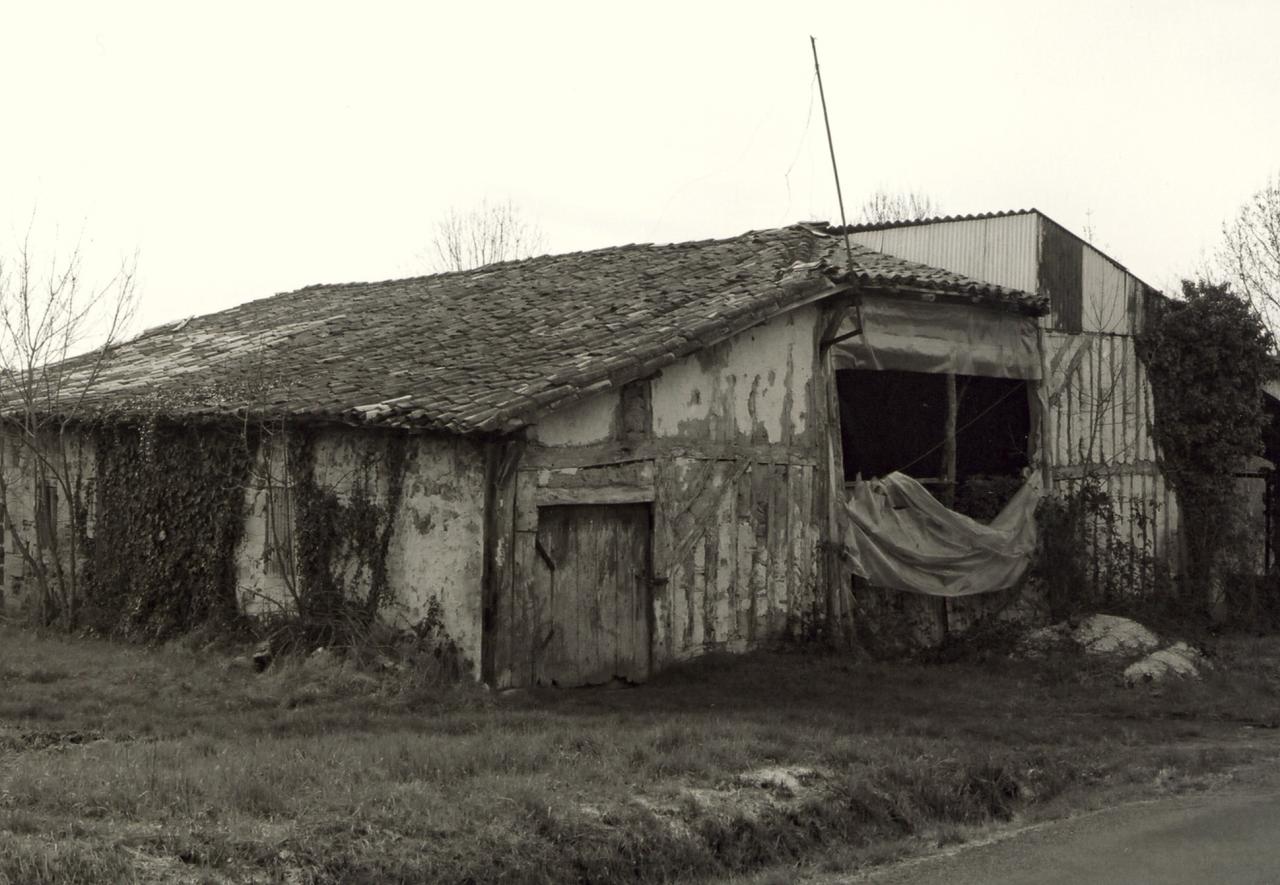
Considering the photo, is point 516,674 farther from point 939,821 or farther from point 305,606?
point 939,821

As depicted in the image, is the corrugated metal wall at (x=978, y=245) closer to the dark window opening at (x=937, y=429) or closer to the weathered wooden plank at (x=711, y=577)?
the dark window opening at (x=937, y=429)

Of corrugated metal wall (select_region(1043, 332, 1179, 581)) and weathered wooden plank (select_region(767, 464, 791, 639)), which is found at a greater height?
corrugated metal wall (select_region(1043, 332, 1179, 581))

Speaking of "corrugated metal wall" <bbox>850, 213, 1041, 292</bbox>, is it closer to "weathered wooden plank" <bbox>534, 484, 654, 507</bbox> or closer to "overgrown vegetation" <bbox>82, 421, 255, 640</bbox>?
"weathered wooden plank" <bbox>534, 484, 654, 507</bbox>

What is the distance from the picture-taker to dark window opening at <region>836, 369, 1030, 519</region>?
17812 millimetres

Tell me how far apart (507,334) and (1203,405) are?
9890 millimetres

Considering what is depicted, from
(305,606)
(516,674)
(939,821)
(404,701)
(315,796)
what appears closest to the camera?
(315,796)

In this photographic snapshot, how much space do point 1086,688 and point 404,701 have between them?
7.15 metres

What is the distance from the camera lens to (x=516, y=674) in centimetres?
1313

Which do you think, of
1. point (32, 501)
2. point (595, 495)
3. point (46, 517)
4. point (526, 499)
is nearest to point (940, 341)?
point (595, 495)

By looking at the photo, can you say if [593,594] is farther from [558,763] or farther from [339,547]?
[558,763]

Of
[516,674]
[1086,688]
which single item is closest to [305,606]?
[516,674]

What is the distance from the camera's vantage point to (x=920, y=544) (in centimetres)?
1627

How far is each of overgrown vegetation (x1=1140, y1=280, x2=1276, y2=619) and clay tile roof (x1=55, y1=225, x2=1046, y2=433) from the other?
318 cm

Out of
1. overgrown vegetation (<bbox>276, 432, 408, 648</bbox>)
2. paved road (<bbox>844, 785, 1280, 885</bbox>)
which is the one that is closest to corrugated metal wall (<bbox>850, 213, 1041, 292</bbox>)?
overgrown vegetation (<bbox>276, 432, 408, 648</bbox>)
